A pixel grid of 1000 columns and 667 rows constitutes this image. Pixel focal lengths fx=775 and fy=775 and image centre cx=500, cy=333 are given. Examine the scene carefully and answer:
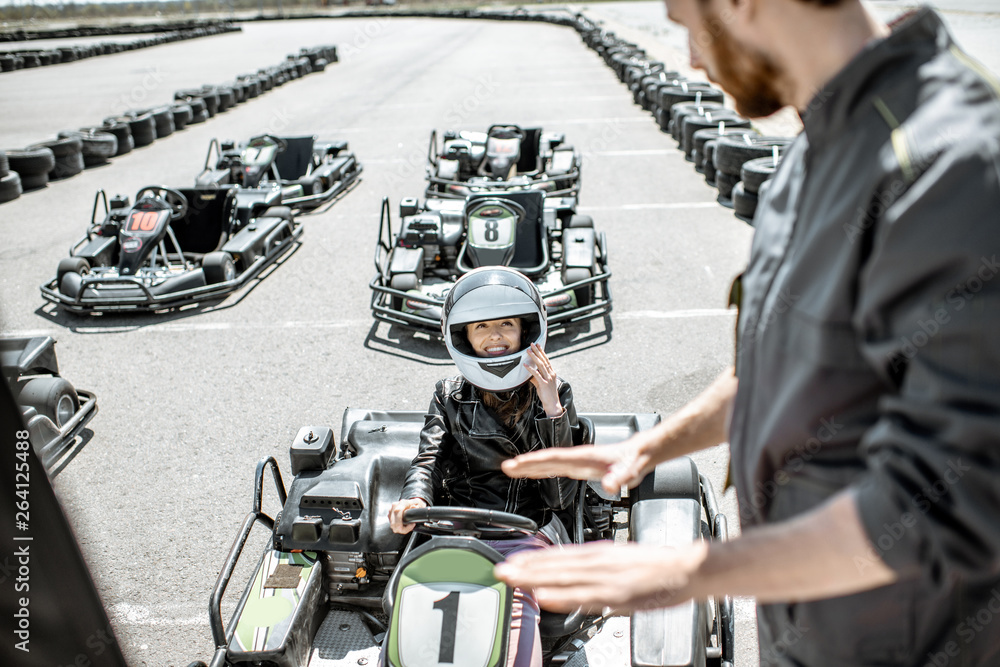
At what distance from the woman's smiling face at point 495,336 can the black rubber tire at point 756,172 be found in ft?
19.7

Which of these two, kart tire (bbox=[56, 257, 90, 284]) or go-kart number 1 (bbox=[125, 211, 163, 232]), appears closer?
kart tire (bbox=[56, 257, 90, 284])

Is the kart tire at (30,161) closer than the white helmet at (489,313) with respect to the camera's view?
No

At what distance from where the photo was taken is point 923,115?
3.05ft

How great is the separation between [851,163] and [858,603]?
0.63 meters

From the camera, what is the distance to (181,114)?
1623 centimetres

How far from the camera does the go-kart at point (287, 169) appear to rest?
10.0 m

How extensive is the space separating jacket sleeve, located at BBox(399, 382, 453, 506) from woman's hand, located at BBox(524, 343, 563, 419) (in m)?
0.47

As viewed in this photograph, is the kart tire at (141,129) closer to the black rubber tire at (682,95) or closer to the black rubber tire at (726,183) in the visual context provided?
the black rubber tire at (682,95)

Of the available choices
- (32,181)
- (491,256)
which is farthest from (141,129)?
(491,256)

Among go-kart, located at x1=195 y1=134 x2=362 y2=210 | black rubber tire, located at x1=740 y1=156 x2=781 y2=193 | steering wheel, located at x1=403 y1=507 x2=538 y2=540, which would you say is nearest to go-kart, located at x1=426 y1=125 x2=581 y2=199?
go-kart, located at x1=195 y1=134 x2=362 y2=210

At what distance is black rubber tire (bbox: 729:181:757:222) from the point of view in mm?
8820

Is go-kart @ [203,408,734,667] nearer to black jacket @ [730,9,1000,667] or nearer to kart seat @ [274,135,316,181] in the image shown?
black jacket @ [730,9,1000,667]

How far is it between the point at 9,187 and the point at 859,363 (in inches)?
523

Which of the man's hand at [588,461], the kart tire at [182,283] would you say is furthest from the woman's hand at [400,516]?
the kart tire at [182,283]
